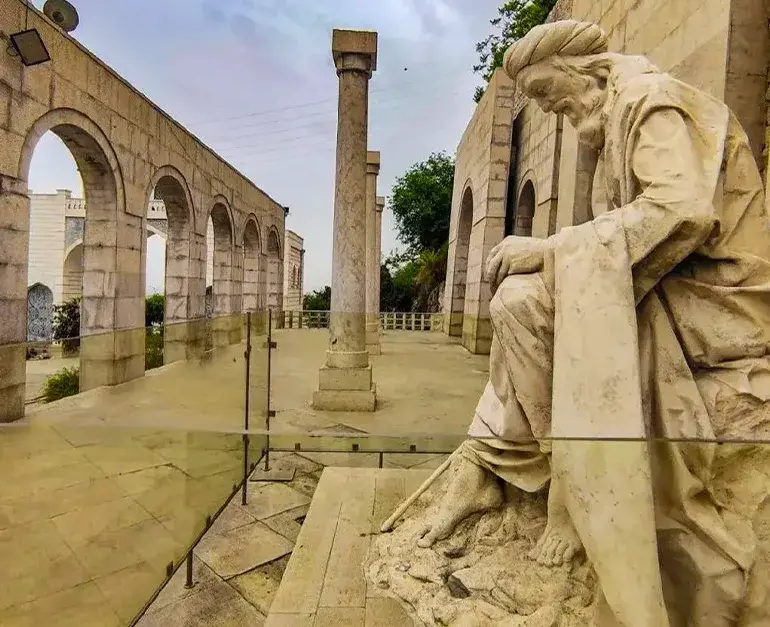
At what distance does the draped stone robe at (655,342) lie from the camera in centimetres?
112

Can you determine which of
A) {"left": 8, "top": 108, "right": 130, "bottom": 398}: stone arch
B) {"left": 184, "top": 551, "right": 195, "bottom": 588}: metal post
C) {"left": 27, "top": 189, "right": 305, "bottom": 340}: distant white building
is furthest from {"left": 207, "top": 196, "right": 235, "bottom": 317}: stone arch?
{"left": 184, "top": 551, "right": 195, "bottom": 588}: metal post

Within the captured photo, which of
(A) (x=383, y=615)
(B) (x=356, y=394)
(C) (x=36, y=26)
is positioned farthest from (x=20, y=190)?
(A) (x=383, y=615)

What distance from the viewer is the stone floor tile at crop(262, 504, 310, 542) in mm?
2650

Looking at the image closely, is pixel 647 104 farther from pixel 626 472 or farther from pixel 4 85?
pixel 4 85

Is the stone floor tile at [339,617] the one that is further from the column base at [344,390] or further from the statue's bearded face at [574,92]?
the column base at [344,390]

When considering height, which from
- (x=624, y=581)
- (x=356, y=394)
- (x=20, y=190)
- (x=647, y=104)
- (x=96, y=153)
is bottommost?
(x=356, y=394)

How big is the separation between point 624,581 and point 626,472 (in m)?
0.22

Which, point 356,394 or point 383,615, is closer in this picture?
point 383,615

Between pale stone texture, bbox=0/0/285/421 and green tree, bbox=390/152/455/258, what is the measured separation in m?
15.5

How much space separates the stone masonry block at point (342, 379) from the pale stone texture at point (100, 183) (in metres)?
2.32

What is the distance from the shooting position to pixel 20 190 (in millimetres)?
4832

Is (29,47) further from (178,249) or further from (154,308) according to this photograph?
(154,308)

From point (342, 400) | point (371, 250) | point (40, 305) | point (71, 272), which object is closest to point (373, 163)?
point (371, 250)

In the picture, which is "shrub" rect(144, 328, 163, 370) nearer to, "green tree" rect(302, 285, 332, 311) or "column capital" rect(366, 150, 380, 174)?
"column capital" rect(366, 150, 380, 174)
